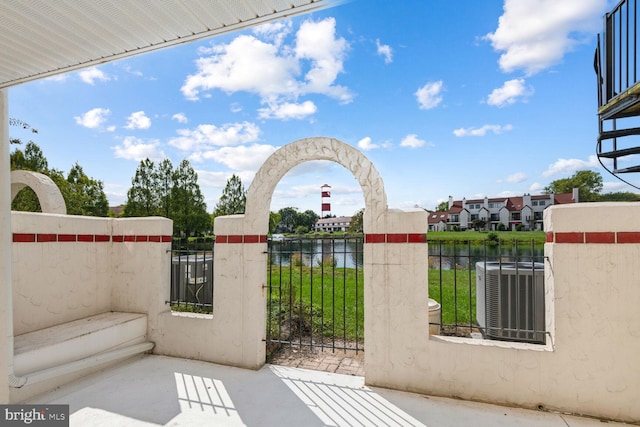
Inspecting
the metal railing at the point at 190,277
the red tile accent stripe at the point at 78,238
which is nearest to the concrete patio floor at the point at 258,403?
the metal railing at the point at 190,277

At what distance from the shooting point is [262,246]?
168 inches

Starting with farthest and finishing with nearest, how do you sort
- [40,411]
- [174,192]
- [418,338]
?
1. [174,192]
2. [418,338]
3. [40,411]

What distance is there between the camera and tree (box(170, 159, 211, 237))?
2619 cm

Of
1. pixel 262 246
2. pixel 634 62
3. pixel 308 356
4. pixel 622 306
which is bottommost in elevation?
pixel 308 356

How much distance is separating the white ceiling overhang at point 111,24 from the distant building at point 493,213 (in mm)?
44490

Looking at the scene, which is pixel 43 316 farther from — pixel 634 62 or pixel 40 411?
pixel 634 62

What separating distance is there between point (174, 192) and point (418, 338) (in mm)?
26941

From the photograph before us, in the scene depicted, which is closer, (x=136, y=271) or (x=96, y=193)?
(x=136, y=271)

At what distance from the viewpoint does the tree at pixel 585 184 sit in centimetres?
3691

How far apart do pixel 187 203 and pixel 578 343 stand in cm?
2746

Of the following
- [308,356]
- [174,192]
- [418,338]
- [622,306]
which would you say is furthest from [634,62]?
[174,192]

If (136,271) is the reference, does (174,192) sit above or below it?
above

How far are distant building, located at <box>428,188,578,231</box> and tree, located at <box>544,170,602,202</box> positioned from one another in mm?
2995

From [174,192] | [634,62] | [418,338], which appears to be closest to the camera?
[418,338]
